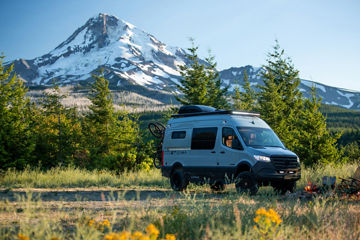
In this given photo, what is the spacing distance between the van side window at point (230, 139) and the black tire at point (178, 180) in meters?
2.07

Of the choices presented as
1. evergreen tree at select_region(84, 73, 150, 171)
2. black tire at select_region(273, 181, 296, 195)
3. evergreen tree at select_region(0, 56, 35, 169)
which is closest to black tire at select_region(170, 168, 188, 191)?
black tire at select_region(273, 181, 296, 195)

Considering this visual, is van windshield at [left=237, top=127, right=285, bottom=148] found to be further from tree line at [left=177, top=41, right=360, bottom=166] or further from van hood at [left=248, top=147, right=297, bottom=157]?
tree line at [left=177, top=41, right=360, bottom=166]

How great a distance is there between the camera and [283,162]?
416 inches

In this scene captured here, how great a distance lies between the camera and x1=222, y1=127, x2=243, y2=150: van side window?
36.1ft

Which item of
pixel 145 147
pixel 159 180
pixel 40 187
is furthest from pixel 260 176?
pixel 145 147

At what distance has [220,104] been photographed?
27375mm

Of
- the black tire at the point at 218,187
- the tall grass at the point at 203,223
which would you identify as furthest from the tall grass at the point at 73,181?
the tall grass at the point at 203,223

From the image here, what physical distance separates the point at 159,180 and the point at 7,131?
350 inches

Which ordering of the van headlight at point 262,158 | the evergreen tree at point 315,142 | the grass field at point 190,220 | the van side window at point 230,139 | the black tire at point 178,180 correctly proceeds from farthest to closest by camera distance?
1. the evergreen tree at point 315,142
2. the black tire at point 178,180
3. the van side window at point 230,139
4. the van headlight at point 262,158
5. the grass field at point 190,220

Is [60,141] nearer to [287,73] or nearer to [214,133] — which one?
[214,133]

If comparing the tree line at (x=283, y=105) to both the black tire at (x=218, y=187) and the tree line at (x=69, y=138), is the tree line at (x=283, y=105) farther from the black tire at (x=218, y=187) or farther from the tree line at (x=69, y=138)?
the black tire at (x=218, y=187)

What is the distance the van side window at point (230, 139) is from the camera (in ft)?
36.1

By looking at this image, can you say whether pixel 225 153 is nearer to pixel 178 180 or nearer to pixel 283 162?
pixel 283 162

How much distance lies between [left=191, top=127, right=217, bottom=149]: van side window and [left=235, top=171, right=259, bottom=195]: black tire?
156cm
